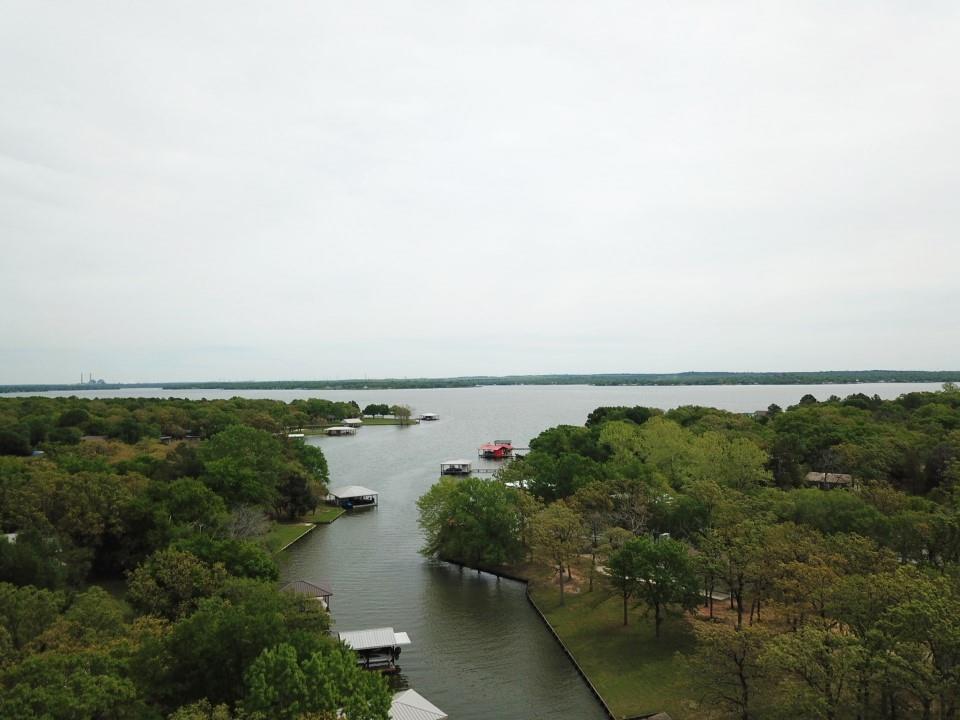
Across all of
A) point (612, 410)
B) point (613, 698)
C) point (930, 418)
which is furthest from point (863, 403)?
point (613, 698)

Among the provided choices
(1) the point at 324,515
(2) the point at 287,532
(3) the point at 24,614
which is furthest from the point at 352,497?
(3) the point at 24,614

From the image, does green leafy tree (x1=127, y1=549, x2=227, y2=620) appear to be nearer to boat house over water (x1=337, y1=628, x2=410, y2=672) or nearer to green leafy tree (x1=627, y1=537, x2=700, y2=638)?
boat house over water (x1=337, y1=628, x2=410, y2=672)

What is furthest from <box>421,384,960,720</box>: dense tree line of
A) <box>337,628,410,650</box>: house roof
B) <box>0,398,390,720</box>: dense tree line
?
<box>0,398,390,720</box>: dense tree line

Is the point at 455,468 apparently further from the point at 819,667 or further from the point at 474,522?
the point at 819,667

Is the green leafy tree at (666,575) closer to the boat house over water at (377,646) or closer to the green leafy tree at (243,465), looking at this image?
the boat house over water at (377,646)

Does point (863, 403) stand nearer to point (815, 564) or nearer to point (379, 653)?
point (815, 564)
